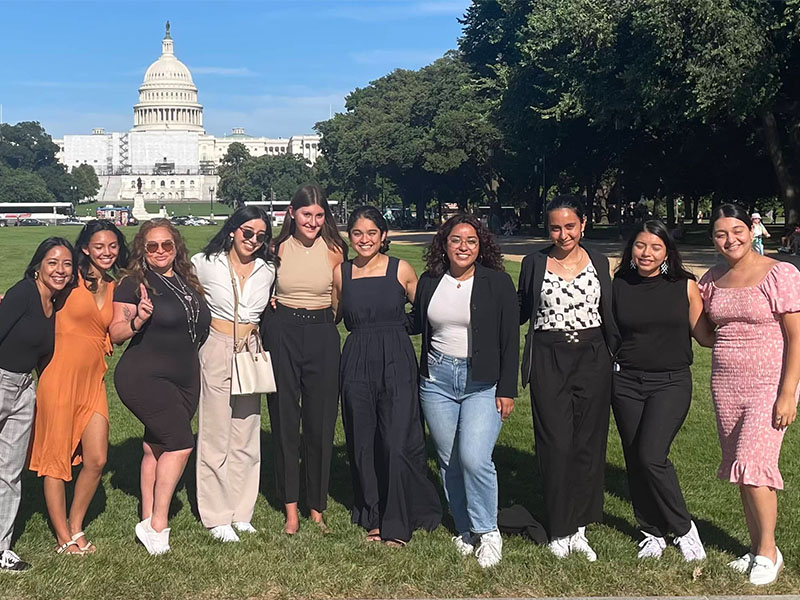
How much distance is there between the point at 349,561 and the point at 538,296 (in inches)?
67.4

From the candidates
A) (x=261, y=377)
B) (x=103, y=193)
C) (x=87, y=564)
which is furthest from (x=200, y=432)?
(x=103, y=193)

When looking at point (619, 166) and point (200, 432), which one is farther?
point (619, 166)

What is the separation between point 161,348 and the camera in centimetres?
535

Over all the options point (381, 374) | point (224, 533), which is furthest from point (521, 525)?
point (224, 533)

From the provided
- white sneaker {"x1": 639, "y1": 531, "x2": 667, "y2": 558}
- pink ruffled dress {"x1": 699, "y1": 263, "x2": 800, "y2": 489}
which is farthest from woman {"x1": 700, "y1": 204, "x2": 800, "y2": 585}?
white sneaker {"x1": 639, "y1": 531, "x2": 667, "y2": 558}

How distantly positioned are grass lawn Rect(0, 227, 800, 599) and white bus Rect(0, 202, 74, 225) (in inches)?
4098

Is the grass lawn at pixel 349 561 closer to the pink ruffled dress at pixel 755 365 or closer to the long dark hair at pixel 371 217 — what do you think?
the pink ruffled dress at pixel 755 365

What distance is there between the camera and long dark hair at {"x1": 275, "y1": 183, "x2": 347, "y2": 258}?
5.80 meters

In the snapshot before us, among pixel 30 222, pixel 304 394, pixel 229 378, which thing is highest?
pixel 229 378

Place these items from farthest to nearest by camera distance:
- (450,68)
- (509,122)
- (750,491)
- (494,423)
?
(450,68)
(509,122)
(494,423)
(750,491)

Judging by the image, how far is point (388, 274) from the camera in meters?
5.59

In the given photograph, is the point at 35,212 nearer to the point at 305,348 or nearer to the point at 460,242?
the point at 305,348

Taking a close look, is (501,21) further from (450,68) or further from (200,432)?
(200,432)

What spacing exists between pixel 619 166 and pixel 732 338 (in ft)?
132
